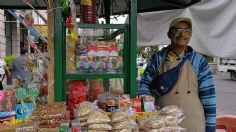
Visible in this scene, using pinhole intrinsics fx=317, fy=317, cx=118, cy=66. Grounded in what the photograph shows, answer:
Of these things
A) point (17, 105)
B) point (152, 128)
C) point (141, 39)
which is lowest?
point (152, 128)

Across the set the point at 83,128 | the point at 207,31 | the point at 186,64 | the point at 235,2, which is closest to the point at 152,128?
the point at 83,128

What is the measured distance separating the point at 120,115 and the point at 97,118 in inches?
6.7

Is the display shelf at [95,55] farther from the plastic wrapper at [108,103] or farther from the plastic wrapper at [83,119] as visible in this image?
the plastic wrapper at [83,119]

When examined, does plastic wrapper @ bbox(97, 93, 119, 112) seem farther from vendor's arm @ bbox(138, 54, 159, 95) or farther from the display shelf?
vendor's arm @ bbox(138, 54, 159, 95)

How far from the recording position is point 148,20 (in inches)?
196

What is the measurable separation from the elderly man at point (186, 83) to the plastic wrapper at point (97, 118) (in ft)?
2.66

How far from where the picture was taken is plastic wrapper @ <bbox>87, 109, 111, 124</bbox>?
2.02 meters

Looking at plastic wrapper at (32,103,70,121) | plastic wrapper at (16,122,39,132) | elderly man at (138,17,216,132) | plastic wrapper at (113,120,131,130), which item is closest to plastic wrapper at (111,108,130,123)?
plastic wrapper at (113,120,131,130)

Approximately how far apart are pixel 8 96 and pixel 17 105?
14 cm

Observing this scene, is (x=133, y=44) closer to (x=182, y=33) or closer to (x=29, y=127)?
(x=182, y=33)

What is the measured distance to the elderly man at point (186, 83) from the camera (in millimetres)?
2826

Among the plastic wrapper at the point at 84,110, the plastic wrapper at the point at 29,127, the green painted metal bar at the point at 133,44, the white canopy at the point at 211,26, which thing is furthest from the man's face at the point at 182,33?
the plastic wrapper at the point at 29,127

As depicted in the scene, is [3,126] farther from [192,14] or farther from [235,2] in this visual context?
[192,14]

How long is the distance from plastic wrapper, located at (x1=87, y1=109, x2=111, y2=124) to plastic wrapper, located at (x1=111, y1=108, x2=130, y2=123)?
1.8 inches
